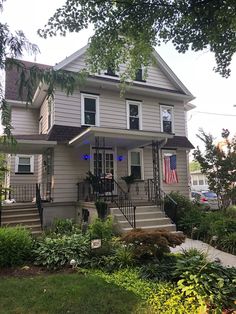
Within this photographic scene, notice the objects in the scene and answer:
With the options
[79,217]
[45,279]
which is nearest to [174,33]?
[45,279]

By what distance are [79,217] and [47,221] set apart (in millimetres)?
1306

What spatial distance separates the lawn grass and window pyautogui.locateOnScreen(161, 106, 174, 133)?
1107 cm

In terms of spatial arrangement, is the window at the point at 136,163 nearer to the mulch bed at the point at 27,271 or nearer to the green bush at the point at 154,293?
the mulch bed at the point at 27,271

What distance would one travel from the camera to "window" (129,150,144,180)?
13433mm

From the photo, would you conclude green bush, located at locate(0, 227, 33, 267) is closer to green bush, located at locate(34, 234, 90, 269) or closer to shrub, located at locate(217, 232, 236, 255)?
green bush, located at locate(34, 234, 90, 269)

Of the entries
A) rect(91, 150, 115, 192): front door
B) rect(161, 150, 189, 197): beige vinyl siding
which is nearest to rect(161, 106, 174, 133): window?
rect(161, 150, 189, 197): beige vinyl siding

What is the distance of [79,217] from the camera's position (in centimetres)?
1123

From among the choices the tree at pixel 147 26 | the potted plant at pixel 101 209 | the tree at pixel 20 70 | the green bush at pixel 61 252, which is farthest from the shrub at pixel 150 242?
the tree at pixel 147 26

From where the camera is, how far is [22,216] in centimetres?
1067

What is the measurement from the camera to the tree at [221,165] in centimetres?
1120

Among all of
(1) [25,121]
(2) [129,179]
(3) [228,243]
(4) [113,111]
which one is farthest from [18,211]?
(3) [228,243]

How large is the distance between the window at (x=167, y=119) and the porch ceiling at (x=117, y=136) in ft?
10.1

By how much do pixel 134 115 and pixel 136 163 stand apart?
2.56m

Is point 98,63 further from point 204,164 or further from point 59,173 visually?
point 204,164
